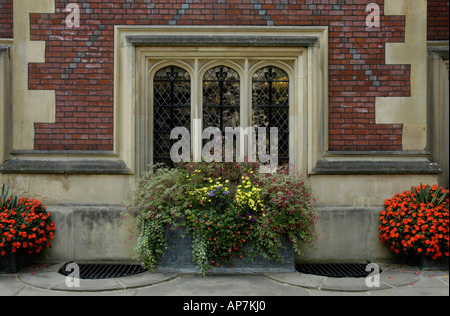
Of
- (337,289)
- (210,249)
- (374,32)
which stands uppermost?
(374,32)

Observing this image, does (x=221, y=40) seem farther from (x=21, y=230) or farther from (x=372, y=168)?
(x=21, y=230)

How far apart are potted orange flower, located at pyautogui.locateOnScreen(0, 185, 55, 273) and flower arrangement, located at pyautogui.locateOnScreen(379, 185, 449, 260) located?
203 inches

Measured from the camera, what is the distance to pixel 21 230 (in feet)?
18.6

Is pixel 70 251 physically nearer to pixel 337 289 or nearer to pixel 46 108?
pixel 46 108

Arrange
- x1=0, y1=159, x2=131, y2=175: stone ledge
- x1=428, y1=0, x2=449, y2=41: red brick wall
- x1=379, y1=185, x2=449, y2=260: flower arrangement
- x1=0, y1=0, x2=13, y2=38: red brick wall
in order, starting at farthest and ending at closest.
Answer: x1=428, y1=0, x2=449, y2=41: red brick wall < x1=0, y1=0, x2=13, y2=38: red brick wall < x1=0, y1=159, x2=131, y2=175: stone ledge < x1=379, y1=185, x2=449, y2=260: flower arrangement

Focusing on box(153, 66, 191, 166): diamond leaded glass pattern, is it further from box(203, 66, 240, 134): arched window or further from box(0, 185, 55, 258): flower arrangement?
box(0, 185, 55, 258): flower arrangement

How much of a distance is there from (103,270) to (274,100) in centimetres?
387

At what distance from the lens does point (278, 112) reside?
22.4ft

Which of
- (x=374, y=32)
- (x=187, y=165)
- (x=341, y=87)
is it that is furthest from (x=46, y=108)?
(x=374, y=32)

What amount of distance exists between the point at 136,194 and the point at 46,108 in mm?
2135

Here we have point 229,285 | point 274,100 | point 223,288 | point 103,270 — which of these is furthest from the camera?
point 274,100

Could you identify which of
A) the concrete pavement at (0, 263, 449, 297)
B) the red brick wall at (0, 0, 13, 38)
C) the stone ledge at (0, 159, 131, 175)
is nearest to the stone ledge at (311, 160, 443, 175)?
the concrete pavement at (0, 263, 449, 297)

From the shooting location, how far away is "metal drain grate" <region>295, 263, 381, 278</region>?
5.79 m

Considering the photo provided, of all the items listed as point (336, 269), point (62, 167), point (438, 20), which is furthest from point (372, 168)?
point (62, 167)
